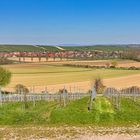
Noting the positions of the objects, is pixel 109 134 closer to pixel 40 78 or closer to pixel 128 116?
pixel 128 116

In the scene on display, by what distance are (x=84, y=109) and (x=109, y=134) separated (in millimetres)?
7617

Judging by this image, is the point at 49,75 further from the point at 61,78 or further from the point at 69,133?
the point at 69,133

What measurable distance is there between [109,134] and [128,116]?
23.1ft

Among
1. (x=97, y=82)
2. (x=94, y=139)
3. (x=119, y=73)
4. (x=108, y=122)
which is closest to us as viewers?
(x=94, y=139)

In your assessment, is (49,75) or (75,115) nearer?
(75,115)

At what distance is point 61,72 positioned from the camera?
4601 inches

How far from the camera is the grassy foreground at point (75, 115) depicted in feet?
132

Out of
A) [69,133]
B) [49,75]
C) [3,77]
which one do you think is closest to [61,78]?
[49,75]

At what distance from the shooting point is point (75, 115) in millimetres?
40875

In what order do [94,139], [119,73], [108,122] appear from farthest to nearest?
1. [119,73]
2. [108,122]
3. [94,139]

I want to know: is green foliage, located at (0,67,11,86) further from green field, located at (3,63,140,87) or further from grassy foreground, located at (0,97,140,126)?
grassy foreground, located at (0,97,140,126)

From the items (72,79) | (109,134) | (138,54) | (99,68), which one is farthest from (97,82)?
(138,54)

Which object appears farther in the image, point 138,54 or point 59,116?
point 138,54

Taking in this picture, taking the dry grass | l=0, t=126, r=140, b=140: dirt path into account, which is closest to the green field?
the dry grass
